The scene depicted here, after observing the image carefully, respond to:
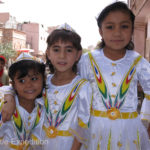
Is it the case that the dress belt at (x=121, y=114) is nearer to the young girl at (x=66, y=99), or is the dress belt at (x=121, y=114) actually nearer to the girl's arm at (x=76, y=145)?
the young girl at (x=66, y=99)

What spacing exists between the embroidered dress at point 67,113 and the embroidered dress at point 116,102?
0.11 metres

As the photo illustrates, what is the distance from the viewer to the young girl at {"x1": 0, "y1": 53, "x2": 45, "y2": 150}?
65.4 inches

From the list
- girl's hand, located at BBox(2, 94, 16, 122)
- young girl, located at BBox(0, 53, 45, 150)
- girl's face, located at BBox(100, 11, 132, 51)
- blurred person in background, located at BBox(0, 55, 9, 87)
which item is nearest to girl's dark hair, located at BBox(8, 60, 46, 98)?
young girl, located at BBox(0, 53, 45, 150)

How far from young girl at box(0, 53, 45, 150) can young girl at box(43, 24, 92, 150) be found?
3.8 inches

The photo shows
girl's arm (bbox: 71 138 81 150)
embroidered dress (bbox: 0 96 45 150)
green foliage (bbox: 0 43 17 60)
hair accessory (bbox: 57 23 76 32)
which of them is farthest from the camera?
green foliage (bbox: 0 43 17 60)

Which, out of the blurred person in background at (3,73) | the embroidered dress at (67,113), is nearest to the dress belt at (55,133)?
the embroidered dress at (67,113)

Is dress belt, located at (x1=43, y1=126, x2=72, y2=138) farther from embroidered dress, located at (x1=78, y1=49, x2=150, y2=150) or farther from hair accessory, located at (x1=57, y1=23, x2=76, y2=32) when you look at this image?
hair accessory, located at (x1=57, y1=23, x2=76, y2=32)

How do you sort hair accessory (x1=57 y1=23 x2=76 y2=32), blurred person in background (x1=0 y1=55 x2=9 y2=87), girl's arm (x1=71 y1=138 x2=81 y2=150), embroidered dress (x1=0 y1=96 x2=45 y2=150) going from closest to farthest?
1. girl's arm (x1=71 y1=138 x2=81 y2=150)
2. embroidered dress (x1=0 y1=96 x2=45 y2=150)
3. hair accessory (x1=57 y1=23 x2=76 y2=32)
4. blurred person in background (x1=0 y1=55 x2=9 y2=87)

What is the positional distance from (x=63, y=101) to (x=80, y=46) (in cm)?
55

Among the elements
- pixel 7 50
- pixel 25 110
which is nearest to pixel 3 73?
pixel 25 110

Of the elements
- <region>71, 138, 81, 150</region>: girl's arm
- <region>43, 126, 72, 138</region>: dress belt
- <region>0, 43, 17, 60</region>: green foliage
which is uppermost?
<region>0, 43, 17, 60</region>: green foliage

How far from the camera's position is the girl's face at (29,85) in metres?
1.70

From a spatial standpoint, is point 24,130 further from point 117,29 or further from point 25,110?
point 117,29

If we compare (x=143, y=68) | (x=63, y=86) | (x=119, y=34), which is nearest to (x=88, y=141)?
(x=63, y=86)
